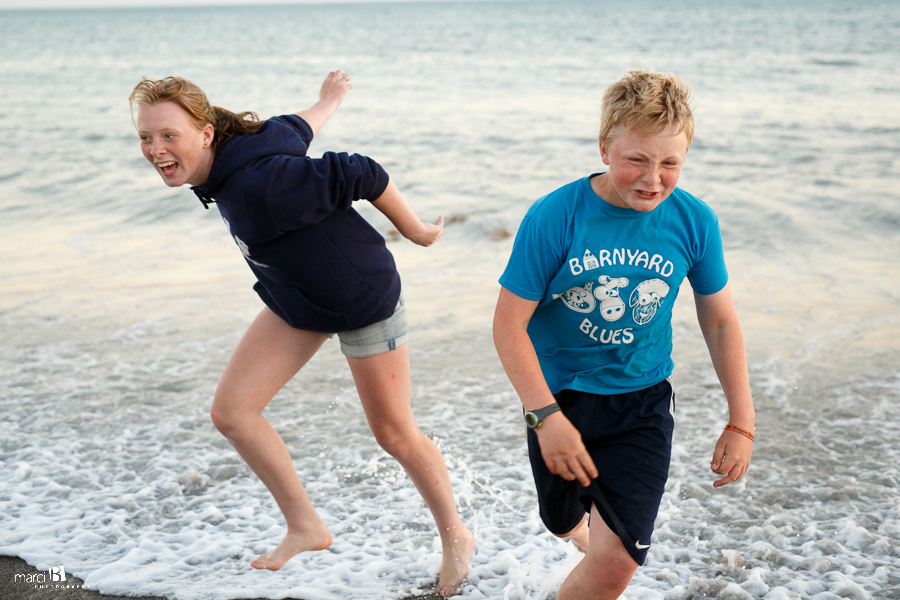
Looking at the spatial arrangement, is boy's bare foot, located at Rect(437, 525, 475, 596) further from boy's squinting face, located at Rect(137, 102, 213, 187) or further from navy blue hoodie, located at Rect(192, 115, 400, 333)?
boy's squinting face, located at Rect(137, 102, 213, 187)

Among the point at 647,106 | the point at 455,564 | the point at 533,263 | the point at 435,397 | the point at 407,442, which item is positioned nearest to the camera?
the point at 647,106

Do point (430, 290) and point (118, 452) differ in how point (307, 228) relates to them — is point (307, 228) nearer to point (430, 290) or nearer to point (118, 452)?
point (118, 452)

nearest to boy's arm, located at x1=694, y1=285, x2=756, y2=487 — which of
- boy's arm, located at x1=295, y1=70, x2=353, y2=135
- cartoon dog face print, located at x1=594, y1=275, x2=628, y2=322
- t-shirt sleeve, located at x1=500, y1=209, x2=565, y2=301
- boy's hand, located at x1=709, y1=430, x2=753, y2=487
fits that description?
boy's hand, located at x1=709, y1=430, x2=753, y2=487

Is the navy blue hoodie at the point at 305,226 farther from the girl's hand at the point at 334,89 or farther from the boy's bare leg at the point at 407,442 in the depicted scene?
the girl's hand at the point at 334,89

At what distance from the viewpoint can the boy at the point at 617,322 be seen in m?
2.05

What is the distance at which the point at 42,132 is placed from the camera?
17.9 meters

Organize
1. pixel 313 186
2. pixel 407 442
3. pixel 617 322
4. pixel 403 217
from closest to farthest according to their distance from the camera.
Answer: pixel 617 322 → pixel 313 186 → pixel 403 217 → pixel 407 442

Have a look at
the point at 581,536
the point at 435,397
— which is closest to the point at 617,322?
the point at 581,536

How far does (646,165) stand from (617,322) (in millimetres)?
472

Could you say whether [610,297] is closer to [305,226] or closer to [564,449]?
[564,449]

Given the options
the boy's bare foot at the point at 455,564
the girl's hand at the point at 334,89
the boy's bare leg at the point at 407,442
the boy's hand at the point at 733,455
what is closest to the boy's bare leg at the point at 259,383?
the boy's bare leg at the point at 407,442

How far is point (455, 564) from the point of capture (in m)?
3.11

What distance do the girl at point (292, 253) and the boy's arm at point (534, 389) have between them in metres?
0.73

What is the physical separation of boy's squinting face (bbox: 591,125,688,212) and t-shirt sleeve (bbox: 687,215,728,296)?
230mm
